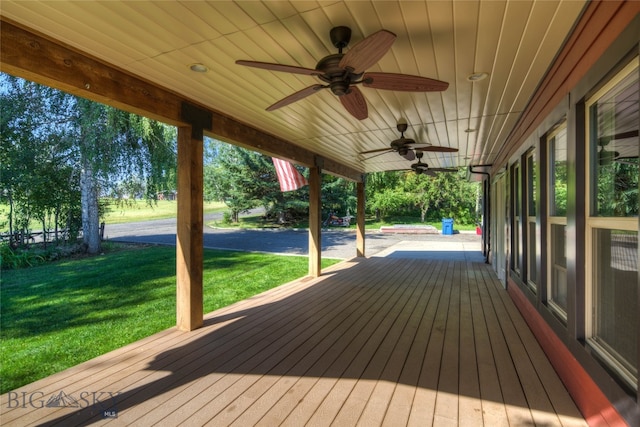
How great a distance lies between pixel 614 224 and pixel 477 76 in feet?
5.14

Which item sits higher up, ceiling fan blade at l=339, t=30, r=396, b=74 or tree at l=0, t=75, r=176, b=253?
tree at l=0, t=75, r=176, b=253

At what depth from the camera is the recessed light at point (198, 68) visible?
2416 millimetres

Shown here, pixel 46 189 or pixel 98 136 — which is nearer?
pixel 98 136

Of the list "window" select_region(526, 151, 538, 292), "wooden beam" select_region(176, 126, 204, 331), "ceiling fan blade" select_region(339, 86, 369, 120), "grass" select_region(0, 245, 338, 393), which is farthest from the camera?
"window" select_region(526, 151, 538, 292)

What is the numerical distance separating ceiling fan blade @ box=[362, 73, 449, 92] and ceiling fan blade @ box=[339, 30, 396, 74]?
13cm

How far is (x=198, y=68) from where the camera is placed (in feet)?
8.08

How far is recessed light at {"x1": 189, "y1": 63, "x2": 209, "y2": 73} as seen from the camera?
95.1 inches

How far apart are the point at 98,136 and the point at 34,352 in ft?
19.4

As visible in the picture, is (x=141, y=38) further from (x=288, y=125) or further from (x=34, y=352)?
(x=34, y=352)

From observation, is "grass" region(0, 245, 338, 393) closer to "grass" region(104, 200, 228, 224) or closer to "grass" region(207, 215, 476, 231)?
"grass" region(104, 200, 228, 224)

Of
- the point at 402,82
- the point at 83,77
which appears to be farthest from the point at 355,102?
the point at 83,77

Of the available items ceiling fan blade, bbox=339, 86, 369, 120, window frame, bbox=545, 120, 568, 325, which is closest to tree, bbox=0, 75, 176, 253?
ceiling fan blade, bbox=339, 86, 369, 120

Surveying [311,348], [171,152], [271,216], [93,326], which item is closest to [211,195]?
[271,216]

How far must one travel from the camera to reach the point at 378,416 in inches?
73.4
